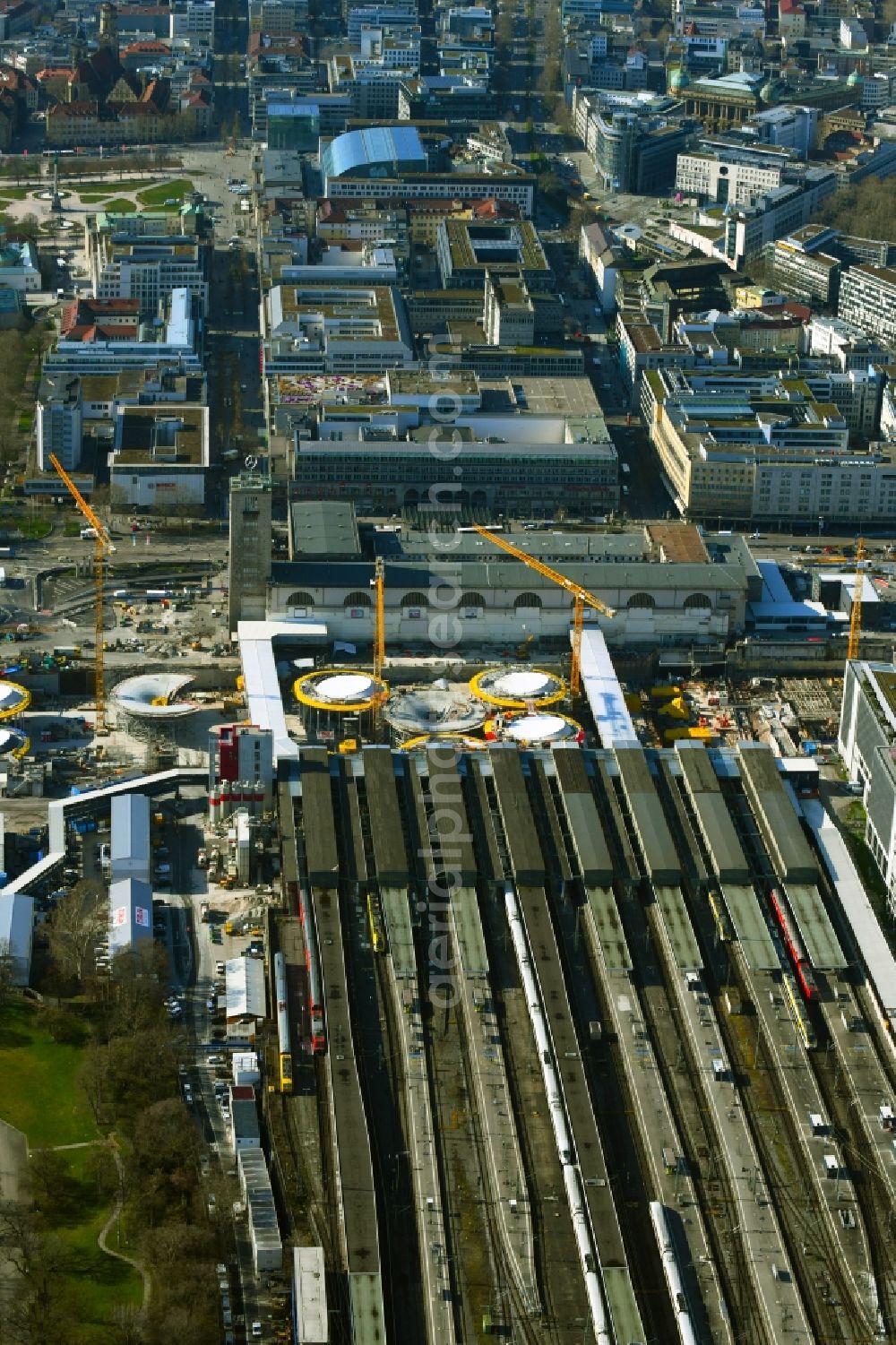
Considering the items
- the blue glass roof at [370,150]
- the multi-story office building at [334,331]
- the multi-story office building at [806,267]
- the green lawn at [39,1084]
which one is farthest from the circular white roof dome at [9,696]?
the blue glass roof at [370,150]

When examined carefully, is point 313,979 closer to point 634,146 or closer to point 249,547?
point 249,547

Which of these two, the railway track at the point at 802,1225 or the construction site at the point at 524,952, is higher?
the construction site at the point at 524,952

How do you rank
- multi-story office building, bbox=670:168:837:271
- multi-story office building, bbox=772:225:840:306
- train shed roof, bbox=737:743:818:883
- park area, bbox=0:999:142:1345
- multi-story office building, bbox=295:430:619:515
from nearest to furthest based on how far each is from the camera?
park area, bbox=0:999:142:1345 < train shed roof, bbox=737:743:818:883 < multi-story office building, bbox=295:430:619:515 < multi-story office building, bbox=772:225:840:306 < multi-story office building, bbox=670:168:837:271

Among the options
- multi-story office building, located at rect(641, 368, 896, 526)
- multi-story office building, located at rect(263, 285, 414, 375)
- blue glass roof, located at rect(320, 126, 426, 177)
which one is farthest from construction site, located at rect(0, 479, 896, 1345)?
blue glass roof, located at rect(320, 126, 426, 177)

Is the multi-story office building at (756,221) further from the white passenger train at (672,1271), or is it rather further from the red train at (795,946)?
the white passenger train at (672,1271)

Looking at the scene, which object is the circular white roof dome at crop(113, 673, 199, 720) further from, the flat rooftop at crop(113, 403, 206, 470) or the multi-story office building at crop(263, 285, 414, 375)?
the multi-story office building at crop(263, 285, 414, 375)

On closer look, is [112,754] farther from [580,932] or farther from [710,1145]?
[710,1145]
